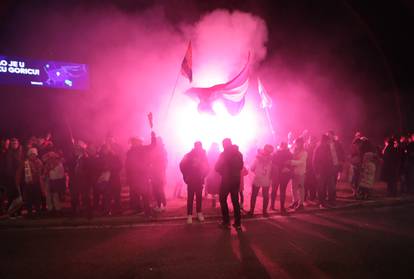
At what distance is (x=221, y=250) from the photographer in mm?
5113

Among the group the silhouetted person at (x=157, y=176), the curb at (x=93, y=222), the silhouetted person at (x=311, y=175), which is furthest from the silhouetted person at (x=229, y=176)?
the silhouetted person at (x=311, y=175)

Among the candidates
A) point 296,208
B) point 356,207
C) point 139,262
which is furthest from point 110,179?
point 356,207

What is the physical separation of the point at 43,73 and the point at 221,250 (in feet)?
57.0

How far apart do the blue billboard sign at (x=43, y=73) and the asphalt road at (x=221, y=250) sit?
1360 cm

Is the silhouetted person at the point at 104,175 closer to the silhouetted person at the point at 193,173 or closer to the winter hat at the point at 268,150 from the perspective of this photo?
the silhouetted person at the point at 193,173

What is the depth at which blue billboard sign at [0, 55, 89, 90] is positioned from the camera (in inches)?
725

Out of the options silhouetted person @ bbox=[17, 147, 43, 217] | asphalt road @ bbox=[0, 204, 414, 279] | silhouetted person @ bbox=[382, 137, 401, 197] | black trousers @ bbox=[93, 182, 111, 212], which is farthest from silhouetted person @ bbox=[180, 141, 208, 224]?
silhouetted person @ bbox=[382, 137, 401, 197]

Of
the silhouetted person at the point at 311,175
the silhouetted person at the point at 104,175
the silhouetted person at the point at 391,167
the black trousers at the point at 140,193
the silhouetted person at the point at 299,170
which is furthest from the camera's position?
the silhouetted person at the point at 391,167

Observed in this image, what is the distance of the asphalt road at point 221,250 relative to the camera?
14.1 feet

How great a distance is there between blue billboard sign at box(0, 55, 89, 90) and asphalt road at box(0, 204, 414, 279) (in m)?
13.6

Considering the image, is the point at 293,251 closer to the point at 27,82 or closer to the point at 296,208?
the point at 296,208

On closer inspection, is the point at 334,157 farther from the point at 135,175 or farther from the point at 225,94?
the point at 135,175

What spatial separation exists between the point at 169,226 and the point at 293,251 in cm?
256

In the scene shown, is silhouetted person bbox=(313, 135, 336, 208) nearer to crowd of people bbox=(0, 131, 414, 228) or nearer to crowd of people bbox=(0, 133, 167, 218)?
crowd of people bbox=(0, 131, 414, 228)
